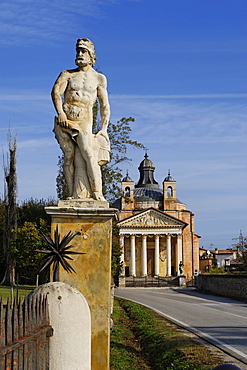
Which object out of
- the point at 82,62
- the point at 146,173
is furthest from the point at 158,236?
the point at 82,62

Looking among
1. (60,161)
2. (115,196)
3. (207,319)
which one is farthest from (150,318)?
(60,161)

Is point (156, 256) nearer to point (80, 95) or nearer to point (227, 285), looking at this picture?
point (227, 285)

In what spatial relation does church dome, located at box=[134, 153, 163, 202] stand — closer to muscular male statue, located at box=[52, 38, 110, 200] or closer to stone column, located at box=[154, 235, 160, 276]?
stone column, located at box=[154, 235, 160, 276]

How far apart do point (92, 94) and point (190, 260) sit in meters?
83.5

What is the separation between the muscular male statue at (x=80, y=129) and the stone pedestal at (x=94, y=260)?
0.32 m

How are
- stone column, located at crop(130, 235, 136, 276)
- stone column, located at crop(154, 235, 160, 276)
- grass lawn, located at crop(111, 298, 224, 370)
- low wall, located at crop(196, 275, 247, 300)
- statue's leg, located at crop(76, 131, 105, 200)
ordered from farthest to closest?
stone column, located at crop(154, 235, 160, 276)
stone column, located at crop(130, 235, 136, 276)
low wall, located at crop(196, 275, 247, 300)
grass lawn, located at crop(111, 298, 224, 370)
statue's leg, located at crop(76, 131, 105, 200)

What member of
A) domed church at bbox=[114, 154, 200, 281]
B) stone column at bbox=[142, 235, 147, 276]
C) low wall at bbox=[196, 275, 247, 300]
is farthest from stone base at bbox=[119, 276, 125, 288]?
low wall at bbox=[196, 275, 247, 300]

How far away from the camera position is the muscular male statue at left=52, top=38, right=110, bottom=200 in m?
7.20

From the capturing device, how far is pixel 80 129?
722 centimetres

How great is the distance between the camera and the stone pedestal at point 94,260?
6742 millimetres

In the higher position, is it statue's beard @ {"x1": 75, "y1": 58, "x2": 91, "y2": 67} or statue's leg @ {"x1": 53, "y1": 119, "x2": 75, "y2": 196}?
statue's beard @ {"x1": 75, "y1": 58, "x2": 91, "y2": 67}

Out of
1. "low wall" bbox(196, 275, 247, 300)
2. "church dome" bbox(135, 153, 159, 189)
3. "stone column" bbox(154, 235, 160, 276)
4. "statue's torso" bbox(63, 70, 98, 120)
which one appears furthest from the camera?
"church dome" bbox(135, 153, 159, 189)

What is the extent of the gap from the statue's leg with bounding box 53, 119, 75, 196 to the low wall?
2992 centimetres

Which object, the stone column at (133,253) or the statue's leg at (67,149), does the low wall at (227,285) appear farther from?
the stone column at (133,253)
